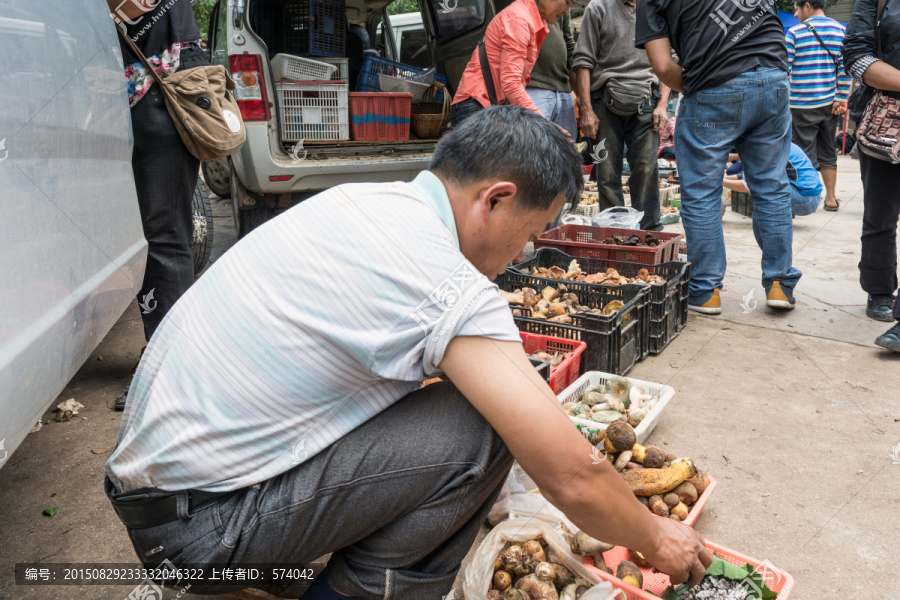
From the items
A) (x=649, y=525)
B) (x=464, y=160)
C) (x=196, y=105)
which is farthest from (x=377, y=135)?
(x=649, y=525)

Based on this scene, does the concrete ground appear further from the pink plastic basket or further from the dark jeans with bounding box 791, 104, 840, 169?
the dark jeans with bounding box 791, 104, 840, 169

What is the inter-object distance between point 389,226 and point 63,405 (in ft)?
7.27

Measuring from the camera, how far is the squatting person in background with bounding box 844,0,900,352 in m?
3.11

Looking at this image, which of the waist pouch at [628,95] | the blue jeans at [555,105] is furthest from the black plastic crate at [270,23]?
the waist pouch at [628,95]

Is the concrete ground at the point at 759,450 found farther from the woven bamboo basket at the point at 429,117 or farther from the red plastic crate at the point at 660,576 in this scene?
the woven bamboo basket at the point at 429,117

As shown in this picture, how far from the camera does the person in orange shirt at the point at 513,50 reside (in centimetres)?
412

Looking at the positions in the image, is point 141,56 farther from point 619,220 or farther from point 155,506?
point 619,220

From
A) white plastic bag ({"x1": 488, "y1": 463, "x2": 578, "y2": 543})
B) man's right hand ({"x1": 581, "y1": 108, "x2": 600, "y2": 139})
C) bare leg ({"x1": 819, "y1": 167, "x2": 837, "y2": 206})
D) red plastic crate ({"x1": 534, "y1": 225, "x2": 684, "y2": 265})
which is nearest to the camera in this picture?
white plastic bag ({"x1": 488, "y1": 463, "x2": 578, "y2": 543})

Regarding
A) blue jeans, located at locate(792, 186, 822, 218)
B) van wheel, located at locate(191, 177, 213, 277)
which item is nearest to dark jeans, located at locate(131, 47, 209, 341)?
van wheel, located at locate(191, 177, 213, 277)

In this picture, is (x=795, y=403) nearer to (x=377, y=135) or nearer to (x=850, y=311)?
(x=850, y=311)

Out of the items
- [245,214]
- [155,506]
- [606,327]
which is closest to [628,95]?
[606,327]

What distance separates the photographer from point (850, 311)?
3.88 m

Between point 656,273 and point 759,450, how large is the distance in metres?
1.42

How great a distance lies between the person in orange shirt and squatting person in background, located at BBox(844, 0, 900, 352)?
1700 millimetres
